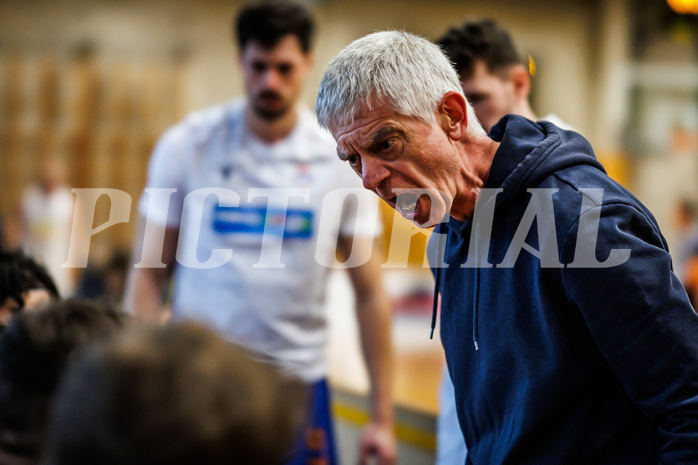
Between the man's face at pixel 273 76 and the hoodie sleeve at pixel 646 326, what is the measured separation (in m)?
1.68

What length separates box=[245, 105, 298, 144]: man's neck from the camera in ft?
8.75

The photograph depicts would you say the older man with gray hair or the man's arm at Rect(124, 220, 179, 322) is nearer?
the older man with gray hair

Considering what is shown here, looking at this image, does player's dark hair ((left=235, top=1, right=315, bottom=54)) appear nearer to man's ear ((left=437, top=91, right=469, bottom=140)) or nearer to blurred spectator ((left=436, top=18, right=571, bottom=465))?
blurred spectator ((left=436, top=18, right=571, bottom=465))

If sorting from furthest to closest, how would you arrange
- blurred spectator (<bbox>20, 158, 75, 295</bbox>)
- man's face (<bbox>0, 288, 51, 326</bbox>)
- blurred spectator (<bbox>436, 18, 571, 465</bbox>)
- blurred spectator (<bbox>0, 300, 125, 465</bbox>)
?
1. blurred spectator (<bbox>20, 158, 75, 295</bbox>)
2. blurred spectator (<bbox>436, 18, 571, 465</bbox>)
3. man's face (<bbox>0, 288, 51, 326</bbox>)
4. blurred spectator (<bbox>0, 300, 125, 465</bbox>)

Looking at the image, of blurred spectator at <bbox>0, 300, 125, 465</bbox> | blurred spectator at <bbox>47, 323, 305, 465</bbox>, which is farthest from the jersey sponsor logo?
blurred spectator at <bbox>47, 323, 305, 465</bbox>

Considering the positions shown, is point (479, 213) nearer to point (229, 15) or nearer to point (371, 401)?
point (371, 401)

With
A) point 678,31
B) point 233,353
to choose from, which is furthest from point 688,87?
point 233,353

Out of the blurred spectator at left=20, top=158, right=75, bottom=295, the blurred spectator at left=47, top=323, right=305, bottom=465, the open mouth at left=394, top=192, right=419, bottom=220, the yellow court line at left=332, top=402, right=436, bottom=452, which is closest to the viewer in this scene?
the blurred spectator at left=47, top=323, right=305, bottom=465

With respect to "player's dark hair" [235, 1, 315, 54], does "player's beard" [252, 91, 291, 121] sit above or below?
below

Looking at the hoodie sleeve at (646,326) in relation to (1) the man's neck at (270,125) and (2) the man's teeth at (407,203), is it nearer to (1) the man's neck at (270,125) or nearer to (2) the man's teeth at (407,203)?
(2) the man's teeth at (407,203)

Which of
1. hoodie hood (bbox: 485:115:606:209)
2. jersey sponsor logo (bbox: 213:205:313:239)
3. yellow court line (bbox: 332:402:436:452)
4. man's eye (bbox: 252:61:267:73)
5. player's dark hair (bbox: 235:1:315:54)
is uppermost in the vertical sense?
player's dark hair (bbox: 235:1:315:54)

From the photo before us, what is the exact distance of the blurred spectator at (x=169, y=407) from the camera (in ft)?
2.13

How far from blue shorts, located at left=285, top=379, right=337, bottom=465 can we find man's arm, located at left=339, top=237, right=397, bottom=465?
0.12m

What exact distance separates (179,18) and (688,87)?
21.9 feet
